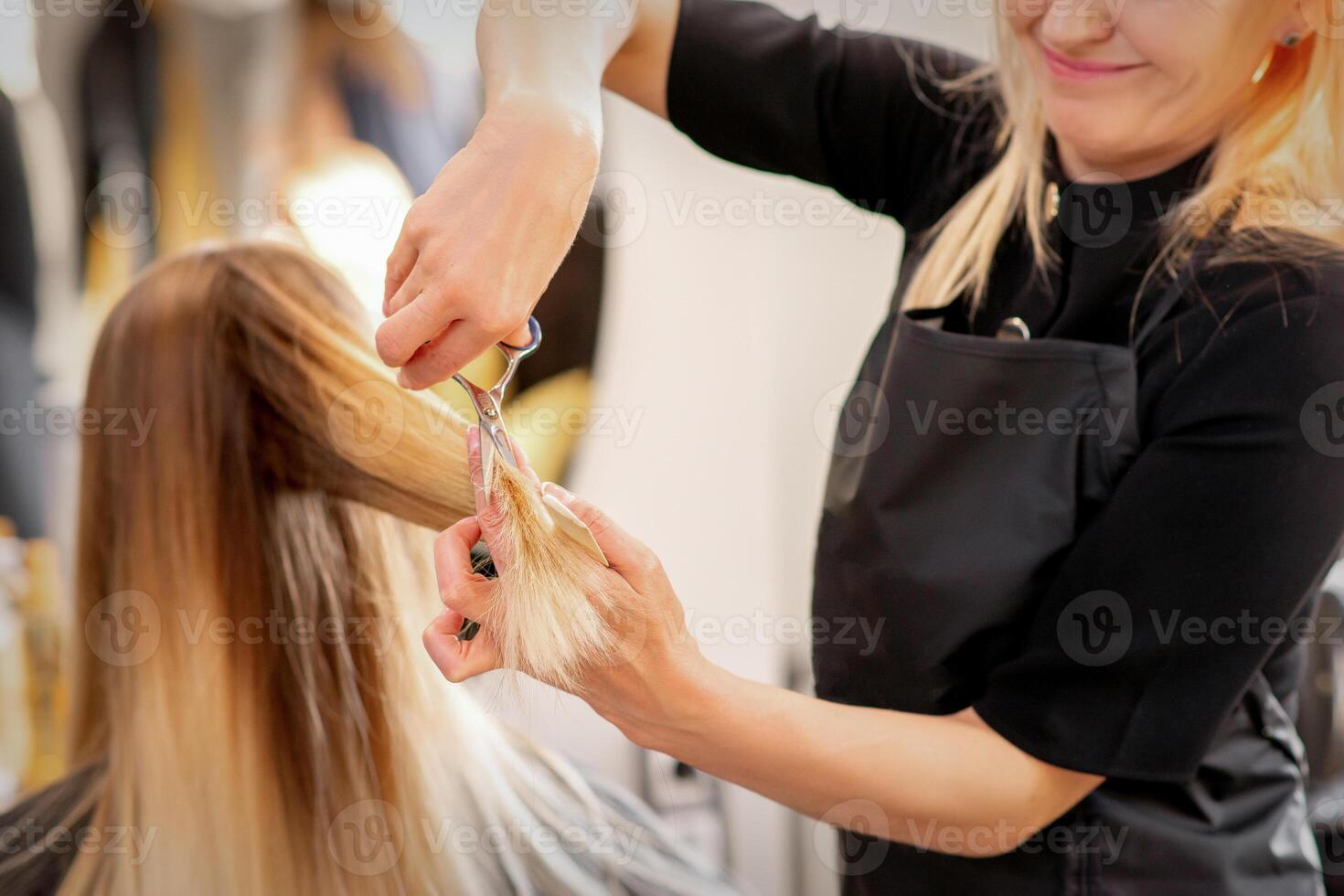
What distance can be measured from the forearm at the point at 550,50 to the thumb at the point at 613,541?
0.24 metres

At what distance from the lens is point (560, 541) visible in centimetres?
54

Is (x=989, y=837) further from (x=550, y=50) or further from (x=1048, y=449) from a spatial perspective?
(x=550, y=50)

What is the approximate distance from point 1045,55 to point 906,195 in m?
0.26

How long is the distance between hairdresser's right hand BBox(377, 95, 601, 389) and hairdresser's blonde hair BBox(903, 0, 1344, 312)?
1.34 ft

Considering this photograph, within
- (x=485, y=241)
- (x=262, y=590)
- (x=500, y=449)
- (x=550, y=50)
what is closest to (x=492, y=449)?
(x=500, y=449)

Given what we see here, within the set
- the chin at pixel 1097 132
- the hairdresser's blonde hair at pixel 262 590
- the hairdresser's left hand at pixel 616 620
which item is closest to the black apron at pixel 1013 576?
the chin at pixel 1097 132

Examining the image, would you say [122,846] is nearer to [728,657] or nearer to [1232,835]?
[1232,835]

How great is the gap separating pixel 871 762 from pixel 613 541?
263mm

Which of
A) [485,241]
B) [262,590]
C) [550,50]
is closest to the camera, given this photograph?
[485,241]

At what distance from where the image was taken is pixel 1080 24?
70cm

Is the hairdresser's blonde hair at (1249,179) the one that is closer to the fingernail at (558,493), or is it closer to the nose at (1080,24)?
the nose at (1080,24)

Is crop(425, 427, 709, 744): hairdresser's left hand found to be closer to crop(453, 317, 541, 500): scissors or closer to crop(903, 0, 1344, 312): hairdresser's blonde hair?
crop(453, 317, 541, 500): scissors

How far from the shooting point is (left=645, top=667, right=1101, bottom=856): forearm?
63 centimetres

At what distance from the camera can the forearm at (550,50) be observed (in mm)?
609
